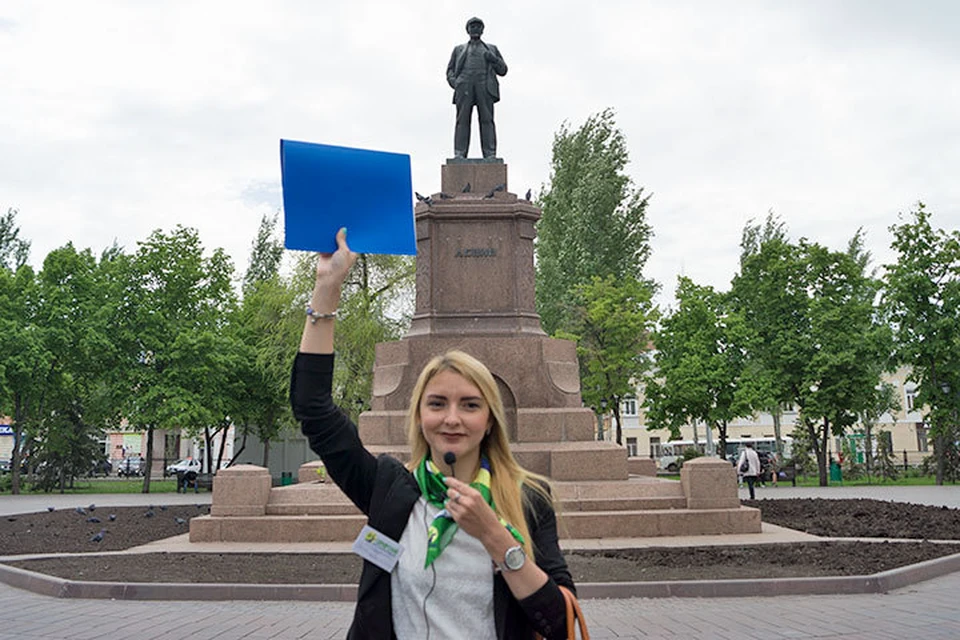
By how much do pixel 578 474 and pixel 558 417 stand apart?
3.81ft

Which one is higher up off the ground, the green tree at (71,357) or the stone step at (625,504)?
the green tree at (71,357)

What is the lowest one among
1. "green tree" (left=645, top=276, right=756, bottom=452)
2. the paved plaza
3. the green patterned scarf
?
the paved plaza

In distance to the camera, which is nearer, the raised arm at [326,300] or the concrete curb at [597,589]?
the raised arm at [326,300]

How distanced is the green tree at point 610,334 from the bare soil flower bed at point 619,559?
23.9 m

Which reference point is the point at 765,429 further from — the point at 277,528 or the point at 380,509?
the point at 380,509

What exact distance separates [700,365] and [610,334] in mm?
4416

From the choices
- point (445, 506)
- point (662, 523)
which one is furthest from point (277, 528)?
point (445, 506)

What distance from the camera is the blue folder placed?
2.71 metres

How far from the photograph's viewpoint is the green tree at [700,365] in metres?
37.9

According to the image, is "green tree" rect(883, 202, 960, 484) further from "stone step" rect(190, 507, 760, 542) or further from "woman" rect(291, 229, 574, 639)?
"woman" rect(291, 229, 574, 639)

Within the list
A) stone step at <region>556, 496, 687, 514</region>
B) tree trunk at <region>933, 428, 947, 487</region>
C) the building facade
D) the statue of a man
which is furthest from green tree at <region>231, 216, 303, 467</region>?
the building facade

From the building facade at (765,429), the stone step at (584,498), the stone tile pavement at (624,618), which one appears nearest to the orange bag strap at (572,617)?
the stone tile pavement at (624,618)

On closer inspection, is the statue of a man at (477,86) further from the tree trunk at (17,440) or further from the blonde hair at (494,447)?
the tree trunk at (17,440)

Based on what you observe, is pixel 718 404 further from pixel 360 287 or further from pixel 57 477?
pixel 57 477
